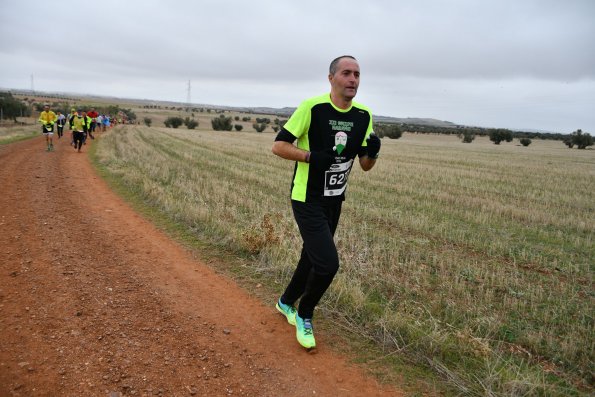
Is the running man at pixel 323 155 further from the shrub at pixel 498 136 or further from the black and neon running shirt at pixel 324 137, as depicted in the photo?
the shrub at pixel 498 136

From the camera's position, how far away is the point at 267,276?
5.27m

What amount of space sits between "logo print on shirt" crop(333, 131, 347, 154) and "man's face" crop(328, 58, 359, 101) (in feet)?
1.03

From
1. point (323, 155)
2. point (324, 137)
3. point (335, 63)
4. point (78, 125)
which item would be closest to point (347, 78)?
point (335, 63)

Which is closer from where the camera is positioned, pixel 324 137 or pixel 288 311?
pixel 324 137

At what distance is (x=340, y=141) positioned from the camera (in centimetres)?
350

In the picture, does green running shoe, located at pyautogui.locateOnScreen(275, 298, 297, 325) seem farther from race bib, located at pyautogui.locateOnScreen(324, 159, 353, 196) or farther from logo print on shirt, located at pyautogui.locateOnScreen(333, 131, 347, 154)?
logo print on shirt, located at pyautogui.locateOnScreen(333, 131, 347, 154)

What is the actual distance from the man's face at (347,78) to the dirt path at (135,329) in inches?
93.3

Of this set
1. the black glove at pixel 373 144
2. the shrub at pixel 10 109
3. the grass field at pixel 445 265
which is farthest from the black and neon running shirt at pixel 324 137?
the shrub at pixel 10 109

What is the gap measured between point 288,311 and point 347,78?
2424mm

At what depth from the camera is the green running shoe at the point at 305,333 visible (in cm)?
364

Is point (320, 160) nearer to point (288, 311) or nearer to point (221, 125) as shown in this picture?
point (288, 311)

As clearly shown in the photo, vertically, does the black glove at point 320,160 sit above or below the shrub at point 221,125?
above

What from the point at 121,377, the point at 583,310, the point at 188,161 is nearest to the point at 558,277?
the point at 583,310

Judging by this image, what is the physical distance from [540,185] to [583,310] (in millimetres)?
13208
